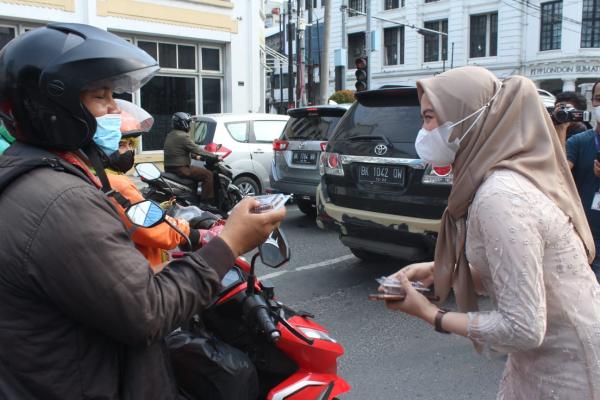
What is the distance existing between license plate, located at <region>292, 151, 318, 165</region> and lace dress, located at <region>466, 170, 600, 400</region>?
6234 millimetres

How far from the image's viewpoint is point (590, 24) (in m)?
32.8

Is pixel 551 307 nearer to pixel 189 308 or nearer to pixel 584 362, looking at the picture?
pixel 584 362

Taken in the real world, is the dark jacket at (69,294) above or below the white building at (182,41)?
below

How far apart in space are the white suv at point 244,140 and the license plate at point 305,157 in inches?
78.6

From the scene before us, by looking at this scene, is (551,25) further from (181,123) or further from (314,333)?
(314,333)

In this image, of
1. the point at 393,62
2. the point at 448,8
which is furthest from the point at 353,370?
the point at 393,62

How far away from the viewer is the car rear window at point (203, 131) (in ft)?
32.3

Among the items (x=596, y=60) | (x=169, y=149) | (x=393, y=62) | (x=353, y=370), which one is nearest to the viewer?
(x=353, y=370)

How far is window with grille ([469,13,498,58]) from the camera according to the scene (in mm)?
36781

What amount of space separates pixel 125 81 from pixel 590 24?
1470 inches

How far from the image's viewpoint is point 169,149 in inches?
349

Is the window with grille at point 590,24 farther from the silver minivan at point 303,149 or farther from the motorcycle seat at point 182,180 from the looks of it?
the motorcycle seat at point 182,180

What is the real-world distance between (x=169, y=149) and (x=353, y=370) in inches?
236

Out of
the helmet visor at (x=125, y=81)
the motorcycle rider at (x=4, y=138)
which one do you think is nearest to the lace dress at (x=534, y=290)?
the helmet visor at (x=125, y=81)
